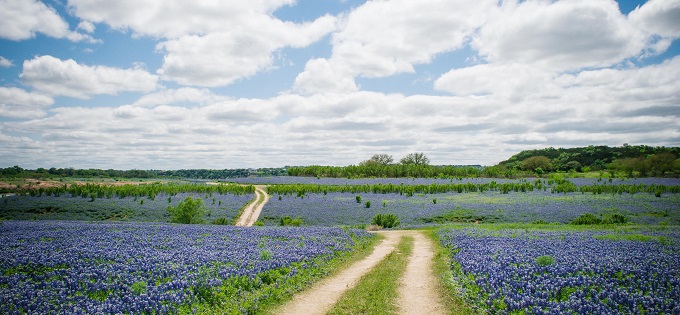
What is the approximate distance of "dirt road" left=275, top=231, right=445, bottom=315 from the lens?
9320 mm

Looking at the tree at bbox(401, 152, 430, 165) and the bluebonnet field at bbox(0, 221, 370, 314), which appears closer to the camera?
the bluebonnet field at bbox(0, 221, 370, 314)

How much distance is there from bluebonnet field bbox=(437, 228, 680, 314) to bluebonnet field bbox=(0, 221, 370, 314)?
5988 millimetres

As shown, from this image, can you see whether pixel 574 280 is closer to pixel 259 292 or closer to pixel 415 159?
pixel 259 292

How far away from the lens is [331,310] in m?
9.12

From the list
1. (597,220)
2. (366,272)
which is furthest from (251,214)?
(597,220)

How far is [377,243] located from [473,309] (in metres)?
13.7

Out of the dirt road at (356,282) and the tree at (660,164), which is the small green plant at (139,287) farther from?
the tree at (660,164)

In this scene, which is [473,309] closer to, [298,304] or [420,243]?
[298,304]

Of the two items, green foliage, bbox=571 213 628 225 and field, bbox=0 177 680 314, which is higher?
field, bbox=0 177 680 314

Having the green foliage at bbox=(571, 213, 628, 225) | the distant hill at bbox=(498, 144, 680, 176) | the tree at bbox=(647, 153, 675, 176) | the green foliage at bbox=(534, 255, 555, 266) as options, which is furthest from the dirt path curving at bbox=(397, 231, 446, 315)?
the distant hill at bbox=(498, 144, 680, 176)

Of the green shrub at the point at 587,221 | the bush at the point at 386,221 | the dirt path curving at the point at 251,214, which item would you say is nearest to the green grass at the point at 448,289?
the bush at the point at 386,221

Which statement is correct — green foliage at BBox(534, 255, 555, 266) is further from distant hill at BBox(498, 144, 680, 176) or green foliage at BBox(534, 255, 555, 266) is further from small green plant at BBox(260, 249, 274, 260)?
distant hill at BBox(498, 144, 680, 176)

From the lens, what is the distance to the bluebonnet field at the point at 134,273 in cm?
775

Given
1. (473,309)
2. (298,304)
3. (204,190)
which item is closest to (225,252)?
(298,304)
